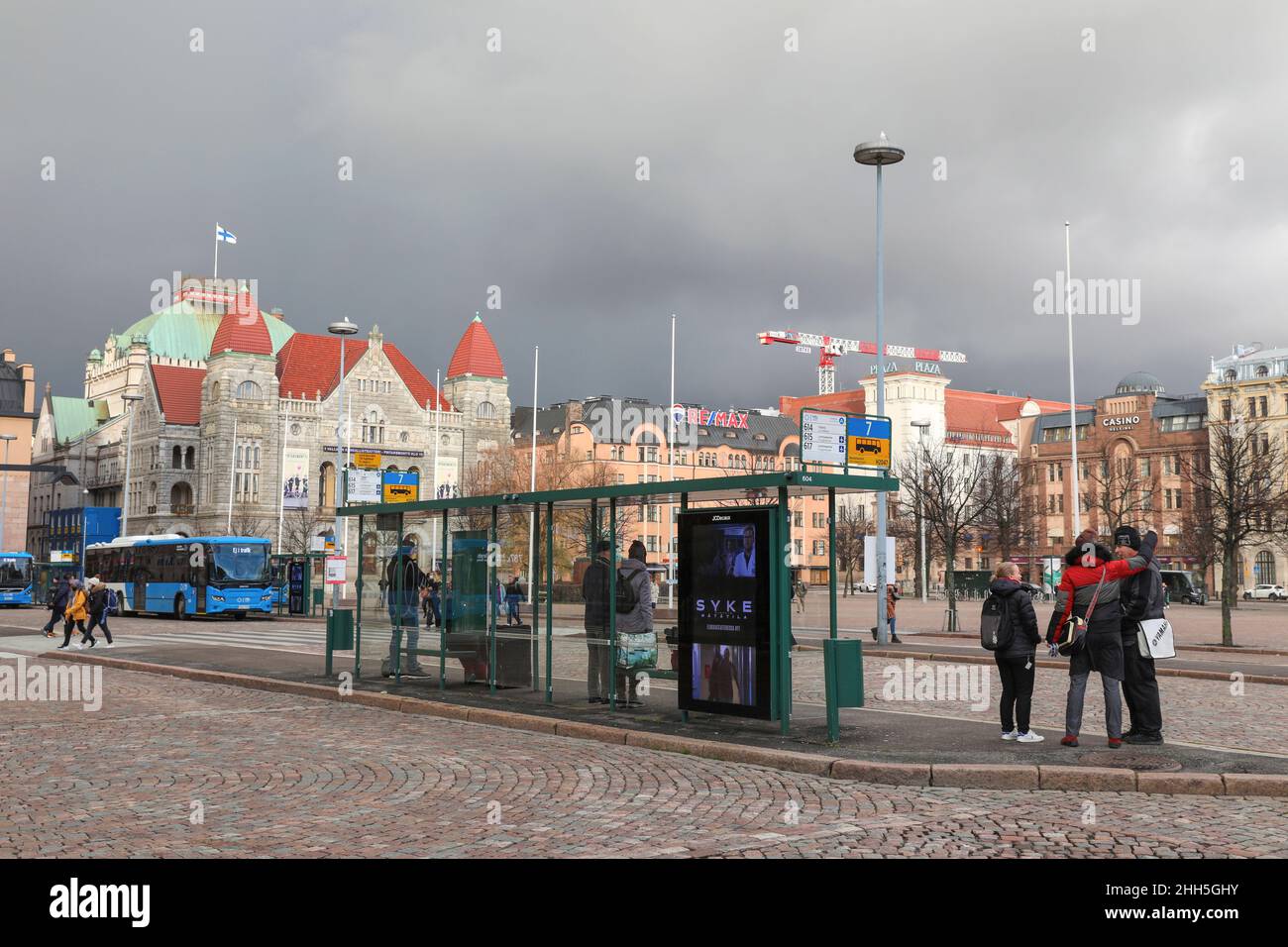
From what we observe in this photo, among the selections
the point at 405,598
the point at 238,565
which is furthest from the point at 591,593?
the point at 238,565

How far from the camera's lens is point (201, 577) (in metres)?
45.2

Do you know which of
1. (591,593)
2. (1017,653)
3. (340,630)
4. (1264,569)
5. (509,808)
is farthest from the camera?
(1264,569)

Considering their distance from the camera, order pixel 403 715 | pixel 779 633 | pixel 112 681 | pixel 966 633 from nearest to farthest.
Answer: pixel 779 633
pixel 403 715
pixel 112 681
pixel 966 633

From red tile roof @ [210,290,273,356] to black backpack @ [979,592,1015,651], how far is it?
99.8 m

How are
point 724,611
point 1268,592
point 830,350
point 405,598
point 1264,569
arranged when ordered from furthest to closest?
point 830,350 → point 1264,569 → point 1268,592 → point 405,598 → point 724,611

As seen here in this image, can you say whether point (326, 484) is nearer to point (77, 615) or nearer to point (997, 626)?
point (77, 615)

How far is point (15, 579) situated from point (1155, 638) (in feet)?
204

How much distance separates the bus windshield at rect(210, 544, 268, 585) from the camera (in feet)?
148

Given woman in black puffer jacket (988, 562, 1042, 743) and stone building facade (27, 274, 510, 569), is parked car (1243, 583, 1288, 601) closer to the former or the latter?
stone building facade (27, 274, 510, 569)
